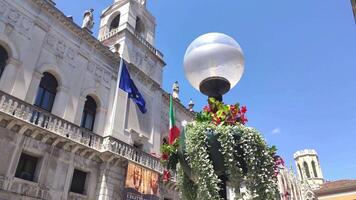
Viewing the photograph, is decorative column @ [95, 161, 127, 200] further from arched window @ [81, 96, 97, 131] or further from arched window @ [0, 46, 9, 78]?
arched window @ [0, 46, 9, 78]

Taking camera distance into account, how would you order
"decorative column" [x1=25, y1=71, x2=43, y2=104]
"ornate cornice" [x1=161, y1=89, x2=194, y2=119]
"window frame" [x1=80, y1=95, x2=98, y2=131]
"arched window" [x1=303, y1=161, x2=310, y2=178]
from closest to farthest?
"decorative column" [x1=25, y1=71, x2=43, y2=104], "window frame" [x1=80, y1=95, x2=98, y2=131], "ornate cornice" [x1=161, y1=89, x2=194, y2=119], "arched window" [x1=303, y1=161, x2=310, y2=178]

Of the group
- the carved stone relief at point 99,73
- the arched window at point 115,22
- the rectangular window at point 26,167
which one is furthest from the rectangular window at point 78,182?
the arched window at point 115,22

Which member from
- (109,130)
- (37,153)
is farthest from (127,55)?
(37,153)

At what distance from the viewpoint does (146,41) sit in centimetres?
2075

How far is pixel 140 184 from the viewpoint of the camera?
14.8 metres

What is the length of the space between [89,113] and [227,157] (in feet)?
43.2

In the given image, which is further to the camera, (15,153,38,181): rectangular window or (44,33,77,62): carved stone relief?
(44,33,77,62): carved stone relief

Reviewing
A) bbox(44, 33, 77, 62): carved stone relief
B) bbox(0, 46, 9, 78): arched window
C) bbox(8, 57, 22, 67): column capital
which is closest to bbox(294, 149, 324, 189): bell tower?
bbox(44, 33, 77, 62): carved stone relief

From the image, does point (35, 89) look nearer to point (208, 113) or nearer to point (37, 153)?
point (37, 153)

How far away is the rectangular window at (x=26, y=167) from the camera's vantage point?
11323mm

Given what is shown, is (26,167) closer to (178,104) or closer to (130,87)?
(130,87)

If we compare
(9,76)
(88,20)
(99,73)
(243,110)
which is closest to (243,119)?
(243,110)

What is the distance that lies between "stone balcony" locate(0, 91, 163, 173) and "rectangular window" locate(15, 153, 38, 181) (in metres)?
0.84

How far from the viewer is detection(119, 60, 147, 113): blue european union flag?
1641 centimetres
